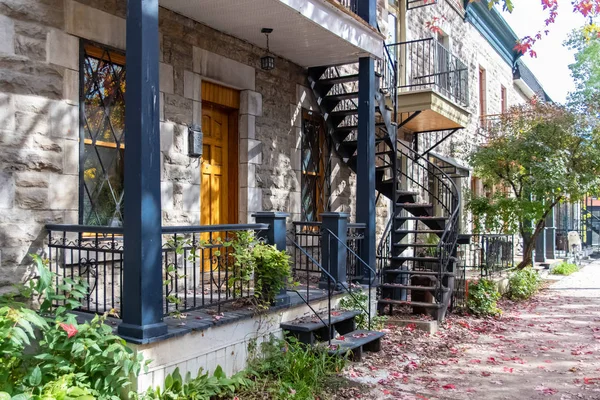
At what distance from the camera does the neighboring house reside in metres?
4.25

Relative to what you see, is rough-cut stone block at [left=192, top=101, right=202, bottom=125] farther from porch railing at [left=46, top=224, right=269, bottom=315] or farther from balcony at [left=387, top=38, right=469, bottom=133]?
balcony at [left=387, top=38, right=469, bottom=133]

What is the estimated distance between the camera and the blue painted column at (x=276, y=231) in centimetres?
555

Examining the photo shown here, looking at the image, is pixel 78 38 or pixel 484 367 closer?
pixel 78 38

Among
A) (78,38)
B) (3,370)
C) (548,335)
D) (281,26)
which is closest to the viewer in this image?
(3,370)

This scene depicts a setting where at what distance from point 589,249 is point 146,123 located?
23067mm

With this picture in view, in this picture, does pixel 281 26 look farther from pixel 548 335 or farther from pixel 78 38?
pixel 548 335

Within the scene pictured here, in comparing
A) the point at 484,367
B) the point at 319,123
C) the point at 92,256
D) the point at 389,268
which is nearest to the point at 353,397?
the point at 484,367

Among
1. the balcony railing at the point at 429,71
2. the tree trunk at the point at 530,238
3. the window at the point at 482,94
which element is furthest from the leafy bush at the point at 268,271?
the window at the point at 482,94

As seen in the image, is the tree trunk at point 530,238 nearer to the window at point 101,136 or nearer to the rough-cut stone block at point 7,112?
the window at point 101,136

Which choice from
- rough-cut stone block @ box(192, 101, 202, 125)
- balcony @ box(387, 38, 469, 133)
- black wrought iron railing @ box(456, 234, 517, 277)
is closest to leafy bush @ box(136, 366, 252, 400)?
rough-cut stone block @ box(192, 101, 202, 125)

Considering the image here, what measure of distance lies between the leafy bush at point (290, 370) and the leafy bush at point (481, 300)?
12.8 ft

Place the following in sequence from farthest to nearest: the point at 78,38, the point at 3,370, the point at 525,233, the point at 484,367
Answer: the point at 525,233
the point at 484,367
the point at 78,38
the point at 3,370

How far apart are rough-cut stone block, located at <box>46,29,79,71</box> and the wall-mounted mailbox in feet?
5.07

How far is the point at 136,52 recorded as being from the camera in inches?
166
